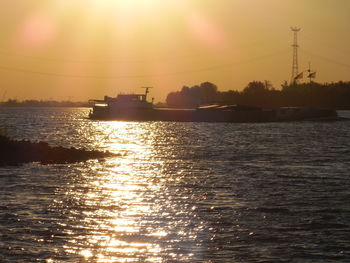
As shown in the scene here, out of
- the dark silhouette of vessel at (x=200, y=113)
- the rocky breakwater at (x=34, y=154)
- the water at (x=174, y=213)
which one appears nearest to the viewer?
the water at (x=174, y=213)

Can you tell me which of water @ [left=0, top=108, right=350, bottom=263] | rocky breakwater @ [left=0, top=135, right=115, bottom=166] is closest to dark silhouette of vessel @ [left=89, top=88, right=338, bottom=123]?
rocky breakwater @ [left=0, top=135, right=115, bottom=166]

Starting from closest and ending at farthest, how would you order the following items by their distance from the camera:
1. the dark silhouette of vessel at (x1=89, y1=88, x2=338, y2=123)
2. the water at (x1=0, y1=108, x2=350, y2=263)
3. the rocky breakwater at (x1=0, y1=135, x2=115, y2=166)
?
1. the water at (x1=0, y1=108, x2=350, y2=263)
2. the rocky breakwater at (x1=0, y1=135, x2=115, y2=166)
3. the dark silhouette of vessel at (x1=89, y1=88, x2=338, y2=123)

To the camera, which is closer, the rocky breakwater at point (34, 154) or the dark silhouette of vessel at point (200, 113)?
the rocky breakwater at point (34, 154)

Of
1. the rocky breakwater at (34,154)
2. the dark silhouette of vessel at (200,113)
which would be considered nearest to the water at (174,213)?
the rocky breakwater at (34,154)

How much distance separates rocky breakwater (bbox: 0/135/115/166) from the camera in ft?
158

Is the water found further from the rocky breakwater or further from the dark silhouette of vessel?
the dark silhouette of vessel

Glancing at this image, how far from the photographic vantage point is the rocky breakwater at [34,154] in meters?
48.1

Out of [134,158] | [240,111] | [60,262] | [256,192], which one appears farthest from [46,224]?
[240,111]

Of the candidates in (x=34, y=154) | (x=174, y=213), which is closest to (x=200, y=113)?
(x=34, y=154)

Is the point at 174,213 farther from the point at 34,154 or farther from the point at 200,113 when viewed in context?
the point at 200,113

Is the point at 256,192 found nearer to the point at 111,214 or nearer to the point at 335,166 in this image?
the point at 111,214

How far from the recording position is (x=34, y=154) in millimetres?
49812

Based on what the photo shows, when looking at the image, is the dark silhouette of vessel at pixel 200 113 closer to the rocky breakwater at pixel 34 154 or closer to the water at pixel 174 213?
the rocky breakwater at pixel 34 154

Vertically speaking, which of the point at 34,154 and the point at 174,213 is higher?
the point at 34,154
